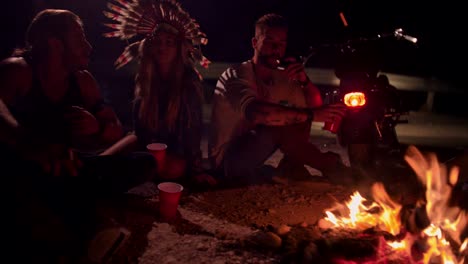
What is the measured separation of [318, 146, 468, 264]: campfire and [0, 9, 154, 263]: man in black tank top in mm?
1884

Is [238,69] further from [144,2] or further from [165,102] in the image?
[144,2]

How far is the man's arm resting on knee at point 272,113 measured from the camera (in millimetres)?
4809

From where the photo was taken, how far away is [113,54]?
1827 cm

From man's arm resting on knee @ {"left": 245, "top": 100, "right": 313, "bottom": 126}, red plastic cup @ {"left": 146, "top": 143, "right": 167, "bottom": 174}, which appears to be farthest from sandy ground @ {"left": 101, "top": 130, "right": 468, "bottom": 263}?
man's arm resting on knee @ {"left": 245, "top": 100, "right": 313, "bottom": 126}

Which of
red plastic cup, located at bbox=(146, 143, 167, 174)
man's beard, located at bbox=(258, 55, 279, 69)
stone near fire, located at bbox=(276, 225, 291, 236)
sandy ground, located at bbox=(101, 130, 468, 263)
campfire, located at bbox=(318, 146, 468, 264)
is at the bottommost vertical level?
sandy ground, located at bbox=(101, 130, 468, 263)

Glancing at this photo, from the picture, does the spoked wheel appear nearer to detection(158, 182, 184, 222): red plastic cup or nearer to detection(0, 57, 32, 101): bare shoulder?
detection(158, 182, 184, 222): red plastic cup

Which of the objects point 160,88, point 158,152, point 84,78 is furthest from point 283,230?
point 160,88

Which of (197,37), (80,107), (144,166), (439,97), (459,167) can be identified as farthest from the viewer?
(439,97)

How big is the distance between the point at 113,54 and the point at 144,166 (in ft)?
49.7

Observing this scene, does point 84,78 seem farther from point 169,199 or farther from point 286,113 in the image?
point 286,113

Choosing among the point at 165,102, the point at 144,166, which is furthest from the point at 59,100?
the point at 165,102

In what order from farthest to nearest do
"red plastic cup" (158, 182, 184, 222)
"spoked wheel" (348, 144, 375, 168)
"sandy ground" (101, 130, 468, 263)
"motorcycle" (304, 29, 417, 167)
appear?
1. "spoked wheel" (348, 144, 375, 168)
2. "motorcycle" (304, 29, 417, 167)
3. "red plastic cup" (158, 182, 184, 222)
4. "sandy ground" (101, 130, 468, 263)

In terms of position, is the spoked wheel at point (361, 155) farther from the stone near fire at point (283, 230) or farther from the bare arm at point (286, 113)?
the stone near fire at point (283, 230)

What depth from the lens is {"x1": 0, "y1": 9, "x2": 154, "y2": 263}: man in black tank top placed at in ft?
10.6
